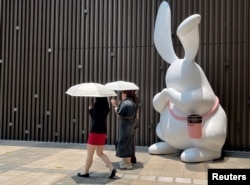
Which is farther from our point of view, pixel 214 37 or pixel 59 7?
pixel 59 7

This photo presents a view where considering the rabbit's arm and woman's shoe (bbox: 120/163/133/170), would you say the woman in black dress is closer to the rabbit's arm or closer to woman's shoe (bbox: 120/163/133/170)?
woman's shoe (bbox: 120/163/133/170)

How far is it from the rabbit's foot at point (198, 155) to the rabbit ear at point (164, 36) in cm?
223

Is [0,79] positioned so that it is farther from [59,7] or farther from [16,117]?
[59,7]

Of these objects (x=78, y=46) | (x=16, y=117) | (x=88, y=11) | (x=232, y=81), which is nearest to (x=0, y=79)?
(x=16, y=117)

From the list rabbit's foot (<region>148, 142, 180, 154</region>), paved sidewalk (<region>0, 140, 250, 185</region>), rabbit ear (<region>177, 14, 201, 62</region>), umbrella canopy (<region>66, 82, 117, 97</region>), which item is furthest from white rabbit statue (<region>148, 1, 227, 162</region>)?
umbrella canopy (<region>66, 82, 117, 97</region>)

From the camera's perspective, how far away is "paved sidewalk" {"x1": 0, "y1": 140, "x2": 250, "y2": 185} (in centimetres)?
623

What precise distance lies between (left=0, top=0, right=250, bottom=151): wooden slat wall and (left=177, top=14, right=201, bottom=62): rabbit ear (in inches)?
72.1

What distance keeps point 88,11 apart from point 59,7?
95 centimetres

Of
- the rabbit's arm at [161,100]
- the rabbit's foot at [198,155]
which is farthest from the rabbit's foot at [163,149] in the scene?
the rabbit's arm at [161,100]

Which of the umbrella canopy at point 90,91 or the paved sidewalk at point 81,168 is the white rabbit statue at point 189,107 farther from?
the umbrella canopy at point 90,91

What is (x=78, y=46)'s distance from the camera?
1070cm

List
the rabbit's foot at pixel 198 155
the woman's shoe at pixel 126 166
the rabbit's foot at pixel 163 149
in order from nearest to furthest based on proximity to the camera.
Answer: the woman's shoe at pixel 126 166 < the rabbit's foot at pixel 198 155 < the rabbit's foot at pixel 163 149

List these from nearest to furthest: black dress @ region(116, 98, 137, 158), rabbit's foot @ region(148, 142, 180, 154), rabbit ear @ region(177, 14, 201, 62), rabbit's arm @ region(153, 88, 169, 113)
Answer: black dress @ region(116, 98, 137, 158) < rabbit ear @ region(177, 14, 201, 62) < rabbit's arm @ region(153, 88, 169, 113) < rabbit's foot @ region(148, 142, 180, 154)

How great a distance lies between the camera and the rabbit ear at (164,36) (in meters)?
8.73
